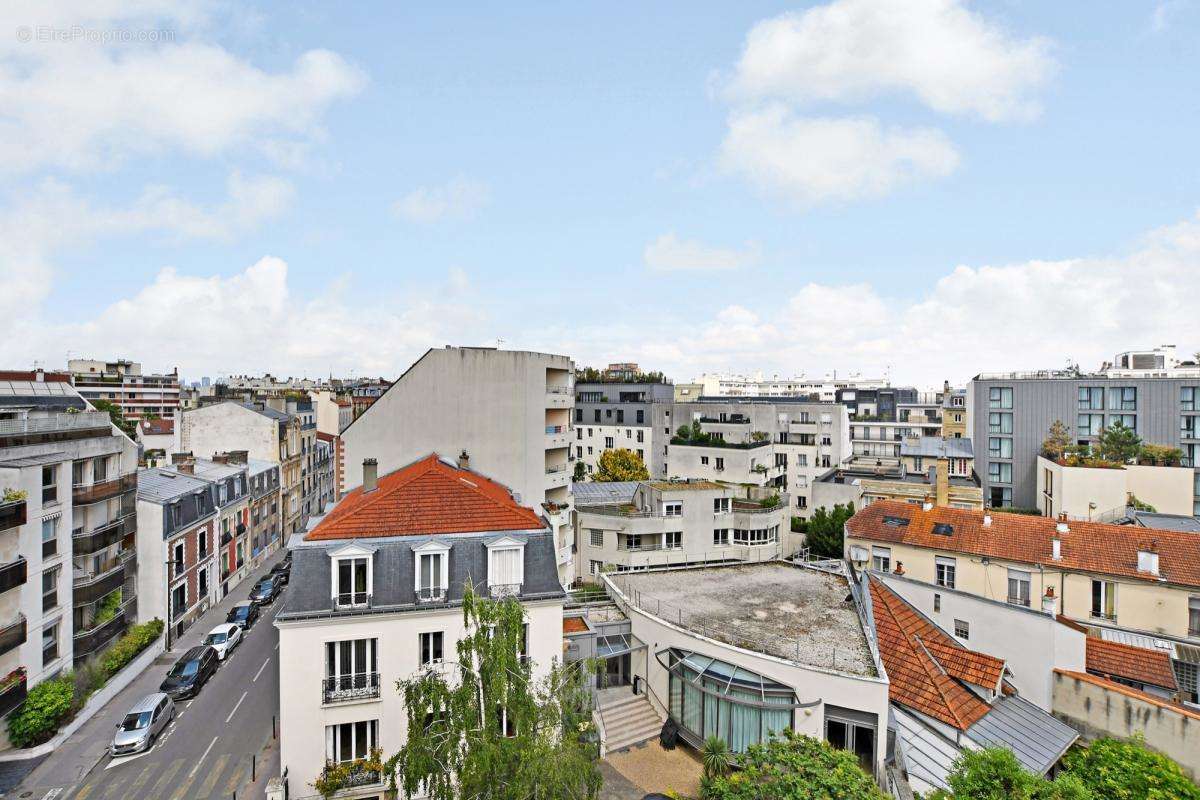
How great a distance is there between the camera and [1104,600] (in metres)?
30.2

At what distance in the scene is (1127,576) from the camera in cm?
2962

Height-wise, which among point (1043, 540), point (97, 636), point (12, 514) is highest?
point (12, 514)

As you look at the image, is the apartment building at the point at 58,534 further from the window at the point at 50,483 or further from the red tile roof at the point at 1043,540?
the red tile roof at the point at 1043,540

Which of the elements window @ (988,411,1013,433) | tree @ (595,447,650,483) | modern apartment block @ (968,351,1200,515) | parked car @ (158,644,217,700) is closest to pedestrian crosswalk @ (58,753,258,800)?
parked car @ (158,644,217,700)

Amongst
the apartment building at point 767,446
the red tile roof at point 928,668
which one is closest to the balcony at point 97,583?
the red tile roof at point 928,668

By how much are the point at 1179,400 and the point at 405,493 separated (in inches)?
2627

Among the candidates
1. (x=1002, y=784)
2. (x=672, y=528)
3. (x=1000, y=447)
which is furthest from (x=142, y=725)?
(x=1000, y=447)

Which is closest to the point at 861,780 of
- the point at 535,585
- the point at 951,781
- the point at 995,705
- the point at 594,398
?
the point at 951,781

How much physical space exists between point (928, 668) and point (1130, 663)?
1311cm

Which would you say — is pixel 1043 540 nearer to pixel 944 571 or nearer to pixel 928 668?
pixel 944 571

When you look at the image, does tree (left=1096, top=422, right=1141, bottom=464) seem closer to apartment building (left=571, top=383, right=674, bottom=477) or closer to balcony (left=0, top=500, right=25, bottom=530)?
apartment building (left=571, top=383, right=674, bottom=477)

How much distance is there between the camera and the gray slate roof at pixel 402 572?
17.9 metres

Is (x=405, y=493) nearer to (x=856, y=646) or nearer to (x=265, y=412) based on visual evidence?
(x=856, y=646)

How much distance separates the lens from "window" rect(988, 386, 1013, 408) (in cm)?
6078
